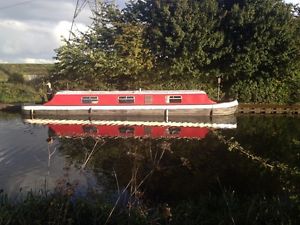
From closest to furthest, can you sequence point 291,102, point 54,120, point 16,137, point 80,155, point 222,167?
1. point 222,167
2. point 80,155
3. point 16,137
4. point 54,120
5. point 291,102

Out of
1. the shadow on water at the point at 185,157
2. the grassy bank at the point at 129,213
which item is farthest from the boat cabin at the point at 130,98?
the grassy bank at the point at 129,213

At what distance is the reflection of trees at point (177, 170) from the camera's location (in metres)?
10.8

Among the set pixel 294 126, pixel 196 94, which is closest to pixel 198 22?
pixel 196 94

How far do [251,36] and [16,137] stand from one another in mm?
16246

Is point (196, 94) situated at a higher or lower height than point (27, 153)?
higher

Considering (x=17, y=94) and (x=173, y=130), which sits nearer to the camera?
(x=173, y=130)

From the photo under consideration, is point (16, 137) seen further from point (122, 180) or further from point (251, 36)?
point (251, 36)

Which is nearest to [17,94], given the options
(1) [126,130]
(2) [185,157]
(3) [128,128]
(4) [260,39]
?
(3) [128,128]

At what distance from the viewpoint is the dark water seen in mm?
10695

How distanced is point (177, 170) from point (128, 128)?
9.20 m

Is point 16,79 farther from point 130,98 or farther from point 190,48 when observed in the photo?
point 190,48

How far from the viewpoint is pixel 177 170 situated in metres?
12.9

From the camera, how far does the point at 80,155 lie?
15484mm

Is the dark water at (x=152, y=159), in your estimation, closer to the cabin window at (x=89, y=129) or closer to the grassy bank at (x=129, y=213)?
the cabin window at (x=89, y=129)
